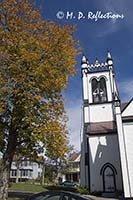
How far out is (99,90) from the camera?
3447 cm

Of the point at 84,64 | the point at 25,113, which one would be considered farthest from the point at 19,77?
the point at 84,64

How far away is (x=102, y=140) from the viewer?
29438 mm

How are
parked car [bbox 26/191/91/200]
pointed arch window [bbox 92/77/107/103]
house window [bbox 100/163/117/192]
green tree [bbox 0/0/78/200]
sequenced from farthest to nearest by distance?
pointed arch window [bbox 92/77/107/103] → house window [bbox 100/163/117/192] → green tree [bbox 0/0/78/200] → parked car [bbox 26/191/91/200]

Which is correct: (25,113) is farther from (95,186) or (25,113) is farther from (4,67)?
(95,186)

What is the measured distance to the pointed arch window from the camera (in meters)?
34.0

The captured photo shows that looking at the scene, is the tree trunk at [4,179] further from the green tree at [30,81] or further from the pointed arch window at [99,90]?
the pointed arch window at [99,90]

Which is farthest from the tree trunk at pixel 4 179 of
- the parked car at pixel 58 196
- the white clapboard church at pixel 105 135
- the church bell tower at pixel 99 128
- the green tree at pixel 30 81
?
the church bell tower at pixel 99 128

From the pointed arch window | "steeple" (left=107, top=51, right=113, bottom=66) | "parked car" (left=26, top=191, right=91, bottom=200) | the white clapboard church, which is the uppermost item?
"steeple" (left=107, top=51, right=113, bottom=66)

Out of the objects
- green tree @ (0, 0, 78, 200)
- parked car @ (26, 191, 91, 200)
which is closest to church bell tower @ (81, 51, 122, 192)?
green tree @ (0, 0, 78, 200)

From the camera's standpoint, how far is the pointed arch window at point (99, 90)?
111ft

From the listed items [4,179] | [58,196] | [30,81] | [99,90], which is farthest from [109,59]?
[58,196]

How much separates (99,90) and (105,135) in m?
7.64

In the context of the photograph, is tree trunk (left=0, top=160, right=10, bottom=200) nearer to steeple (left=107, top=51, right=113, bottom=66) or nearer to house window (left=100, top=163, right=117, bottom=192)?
house window (left=100, top=163, right=117, bottom=192)

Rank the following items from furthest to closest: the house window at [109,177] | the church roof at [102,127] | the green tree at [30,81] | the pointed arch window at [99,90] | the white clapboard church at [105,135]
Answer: the pointed arch window at [99,90]
the church roof at [102,127]
the house window at [109,177]
the white clapboard church at [105,135]
the green tree at [30,81]
